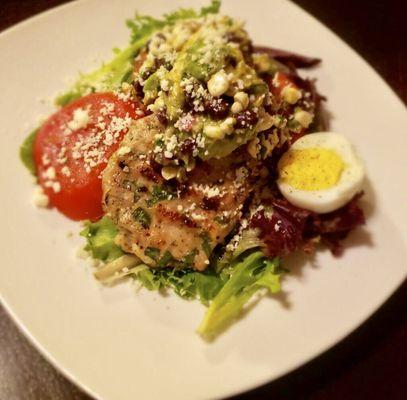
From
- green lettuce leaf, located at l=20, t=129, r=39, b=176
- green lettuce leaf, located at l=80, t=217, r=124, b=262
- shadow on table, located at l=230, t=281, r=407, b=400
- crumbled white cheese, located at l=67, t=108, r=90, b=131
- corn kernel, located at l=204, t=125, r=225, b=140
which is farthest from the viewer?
green lettuce leaf, located at l=20, t=129, r=39, b=176

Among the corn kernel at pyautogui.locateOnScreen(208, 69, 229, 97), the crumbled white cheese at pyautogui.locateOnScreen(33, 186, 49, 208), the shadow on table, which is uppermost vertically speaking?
the corn kernel at pyautogui.locateOnScreen(208, 69, 229, 97)

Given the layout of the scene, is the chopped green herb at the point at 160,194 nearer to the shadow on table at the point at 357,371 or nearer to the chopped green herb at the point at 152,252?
the chopped green herb at the point at 152,252

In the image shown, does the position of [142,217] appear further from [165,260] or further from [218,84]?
[218,84]

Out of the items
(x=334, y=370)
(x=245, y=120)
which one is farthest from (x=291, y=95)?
(x=334, y=370)

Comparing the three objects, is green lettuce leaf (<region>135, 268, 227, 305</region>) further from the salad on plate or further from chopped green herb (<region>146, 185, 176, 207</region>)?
chopped green herb (<region>146, 185, 176, 207</region>)

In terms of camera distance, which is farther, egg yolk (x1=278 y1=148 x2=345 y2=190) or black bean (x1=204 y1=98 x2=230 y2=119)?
egg yolk (x1=278 y1=148 x2=345 y2=190)

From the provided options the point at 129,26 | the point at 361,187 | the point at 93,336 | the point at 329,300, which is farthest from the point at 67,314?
the point at 129,26

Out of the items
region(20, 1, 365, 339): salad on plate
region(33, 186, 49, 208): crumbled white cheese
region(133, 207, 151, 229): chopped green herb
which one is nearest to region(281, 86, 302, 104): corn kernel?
region(20, 1, 365, 339): salad on plate
